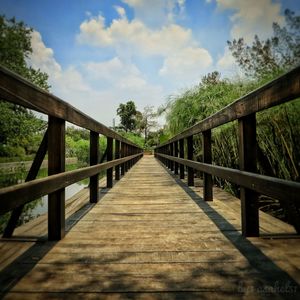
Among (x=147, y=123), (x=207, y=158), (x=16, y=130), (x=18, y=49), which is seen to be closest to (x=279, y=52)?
(x=207, y=158)

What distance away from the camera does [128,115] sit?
5975 centimetres

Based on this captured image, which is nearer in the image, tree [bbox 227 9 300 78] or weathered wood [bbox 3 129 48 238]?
weathered wood [bbox 3 129 48 238]

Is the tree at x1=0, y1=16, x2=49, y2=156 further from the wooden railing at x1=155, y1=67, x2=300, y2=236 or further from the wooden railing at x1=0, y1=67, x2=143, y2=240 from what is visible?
the wooden railing at x1=155, y1=67, x2=300, y2=236

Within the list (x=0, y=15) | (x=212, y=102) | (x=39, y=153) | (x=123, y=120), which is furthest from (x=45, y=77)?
(x=123, y=120)

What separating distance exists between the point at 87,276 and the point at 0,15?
1009 inches

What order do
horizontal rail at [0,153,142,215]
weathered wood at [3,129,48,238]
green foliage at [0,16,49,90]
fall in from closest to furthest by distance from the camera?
1. horizontal rail at [0,153,142,215]
2. weathered wood at [3,129,48,238]
3. green foliage at [0,16,49,90]

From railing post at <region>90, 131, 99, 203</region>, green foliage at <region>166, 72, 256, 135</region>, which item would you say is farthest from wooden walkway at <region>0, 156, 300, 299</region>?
green foliage at <region>166, 72, 256, 135</region>

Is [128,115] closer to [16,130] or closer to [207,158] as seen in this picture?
[16,130]

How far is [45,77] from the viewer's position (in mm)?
23984

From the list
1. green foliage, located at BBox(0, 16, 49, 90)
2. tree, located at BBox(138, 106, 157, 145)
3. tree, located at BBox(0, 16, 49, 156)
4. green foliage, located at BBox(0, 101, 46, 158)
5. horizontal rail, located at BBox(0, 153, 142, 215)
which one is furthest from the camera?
tree, located at BBox(138, 106, 157, 145)

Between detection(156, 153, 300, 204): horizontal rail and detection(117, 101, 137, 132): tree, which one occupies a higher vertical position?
detection(117, 101, 137, 132): tree

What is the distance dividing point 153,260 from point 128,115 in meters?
58.9

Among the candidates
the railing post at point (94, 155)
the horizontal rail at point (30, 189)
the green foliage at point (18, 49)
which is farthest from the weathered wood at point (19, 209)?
the green foliage at point (18, 49)

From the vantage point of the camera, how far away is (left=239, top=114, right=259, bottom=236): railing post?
1.88m
